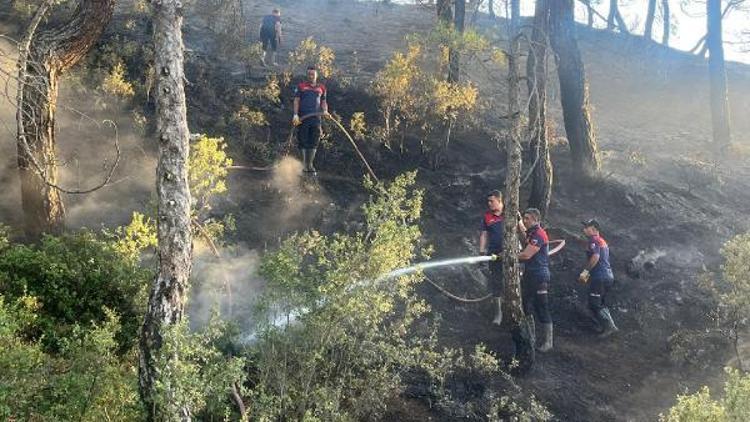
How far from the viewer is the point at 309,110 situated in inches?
410

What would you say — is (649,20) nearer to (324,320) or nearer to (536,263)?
(536,263)

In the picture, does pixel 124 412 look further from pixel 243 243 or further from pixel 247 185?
pixel 247 185

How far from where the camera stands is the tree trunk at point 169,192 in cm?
449

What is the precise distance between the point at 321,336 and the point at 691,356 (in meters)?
5.97

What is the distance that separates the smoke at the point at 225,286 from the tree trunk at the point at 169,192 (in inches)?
60.9

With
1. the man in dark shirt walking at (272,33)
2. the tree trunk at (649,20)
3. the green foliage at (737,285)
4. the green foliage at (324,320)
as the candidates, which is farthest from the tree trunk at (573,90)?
the tree trunk at (649,20)

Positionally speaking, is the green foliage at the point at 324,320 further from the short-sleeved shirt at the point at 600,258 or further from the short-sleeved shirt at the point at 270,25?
the short-sleeved shirt at the point at 270,25

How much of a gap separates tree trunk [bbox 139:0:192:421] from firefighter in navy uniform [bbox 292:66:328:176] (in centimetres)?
530

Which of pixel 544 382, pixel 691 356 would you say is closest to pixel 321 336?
pixel 544 382

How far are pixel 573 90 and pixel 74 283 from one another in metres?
10.8

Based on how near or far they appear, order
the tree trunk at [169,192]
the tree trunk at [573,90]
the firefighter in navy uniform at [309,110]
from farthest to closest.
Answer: the tree trunk at [573,90]
the firefighter in navy uniform at [309,110]
the tree trunk at [169,192]

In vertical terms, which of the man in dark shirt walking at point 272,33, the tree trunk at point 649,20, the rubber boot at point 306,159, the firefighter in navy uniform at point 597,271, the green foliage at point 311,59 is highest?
the tree trunk at point 649,20

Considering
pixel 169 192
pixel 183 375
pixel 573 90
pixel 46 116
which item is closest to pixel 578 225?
pixel 573 90

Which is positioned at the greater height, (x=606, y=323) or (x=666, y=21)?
(x=666, y=21)
